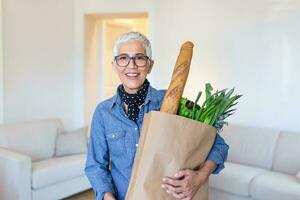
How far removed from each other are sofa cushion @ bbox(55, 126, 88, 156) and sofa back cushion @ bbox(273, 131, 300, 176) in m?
2.03

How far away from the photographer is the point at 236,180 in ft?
10.3

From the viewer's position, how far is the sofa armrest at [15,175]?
3104 millimetres

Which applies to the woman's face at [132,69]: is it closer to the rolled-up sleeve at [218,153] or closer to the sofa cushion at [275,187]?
the rolled-up sleeve at [218,153]

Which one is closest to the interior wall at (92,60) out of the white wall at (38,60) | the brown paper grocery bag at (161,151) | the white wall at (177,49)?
the white wall at (177,49)

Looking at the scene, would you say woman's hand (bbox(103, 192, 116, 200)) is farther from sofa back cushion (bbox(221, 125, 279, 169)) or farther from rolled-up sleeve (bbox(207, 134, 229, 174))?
sofa back cushion (bbox(221, 125, 279, 169))

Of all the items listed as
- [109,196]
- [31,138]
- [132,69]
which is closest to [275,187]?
[109,196]

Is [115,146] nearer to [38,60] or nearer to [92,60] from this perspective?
[38,60]

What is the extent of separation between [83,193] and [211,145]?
119 inches

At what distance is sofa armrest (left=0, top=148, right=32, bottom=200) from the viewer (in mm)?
3104

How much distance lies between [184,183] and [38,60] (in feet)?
12.8

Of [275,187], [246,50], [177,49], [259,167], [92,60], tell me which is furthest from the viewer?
[92,60]

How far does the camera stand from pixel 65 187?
3539mm

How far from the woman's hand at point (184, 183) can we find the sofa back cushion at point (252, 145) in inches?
102

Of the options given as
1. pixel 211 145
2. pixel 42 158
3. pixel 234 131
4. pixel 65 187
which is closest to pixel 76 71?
pixel 42 158
